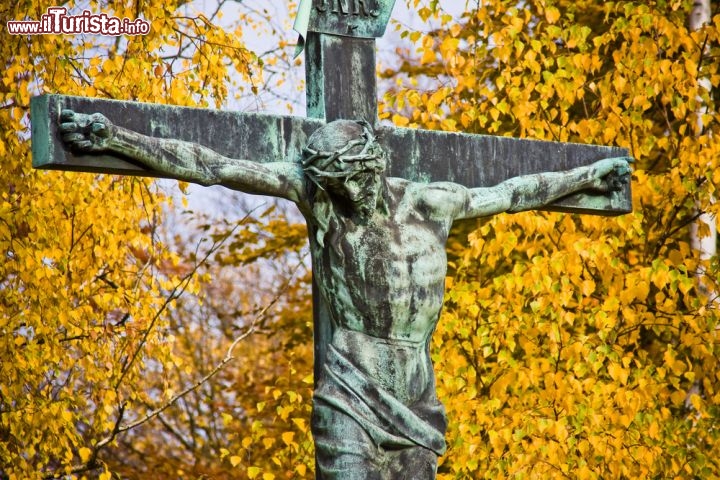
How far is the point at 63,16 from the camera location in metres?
9.91

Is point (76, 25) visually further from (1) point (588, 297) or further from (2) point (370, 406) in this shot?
(2) point (370, 406)

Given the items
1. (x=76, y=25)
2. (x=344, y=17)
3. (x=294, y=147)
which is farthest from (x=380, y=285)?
(x=76, y=25)

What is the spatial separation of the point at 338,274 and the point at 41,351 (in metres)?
5.06

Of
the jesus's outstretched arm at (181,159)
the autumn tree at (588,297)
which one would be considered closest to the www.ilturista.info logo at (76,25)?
the autumn tree at (588,297)

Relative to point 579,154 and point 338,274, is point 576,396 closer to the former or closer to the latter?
point 579,154

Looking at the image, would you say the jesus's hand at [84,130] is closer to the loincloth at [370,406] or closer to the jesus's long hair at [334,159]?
the jesus's long hair at [334,159]

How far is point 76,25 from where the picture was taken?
10.1 meters

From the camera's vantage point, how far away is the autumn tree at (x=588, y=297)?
9250 millimetres

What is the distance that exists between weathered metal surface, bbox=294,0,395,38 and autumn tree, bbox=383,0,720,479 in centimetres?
409

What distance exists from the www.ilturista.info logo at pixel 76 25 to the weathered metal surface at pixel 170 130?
4.96 metres

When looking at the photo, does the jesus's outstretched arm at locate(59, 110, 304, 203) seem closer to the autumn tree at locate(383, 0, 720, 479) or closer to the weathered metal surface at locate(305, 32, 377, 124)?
the weathered metal surface at locate(305, 32, 377, 124)

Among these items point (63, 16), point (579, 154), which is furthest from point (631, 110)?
point (579, 154)

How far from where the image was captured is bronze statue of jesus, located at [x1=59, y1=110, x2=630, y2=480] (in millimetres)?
4840

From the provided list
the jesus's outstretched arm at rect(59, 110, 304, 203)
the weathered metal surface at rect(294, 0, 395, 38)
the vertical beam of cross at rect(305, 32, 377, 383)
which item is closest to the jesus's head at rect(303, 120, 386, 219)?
the jesus's outstretched arm at rect(59, 110, 304, 203)
